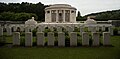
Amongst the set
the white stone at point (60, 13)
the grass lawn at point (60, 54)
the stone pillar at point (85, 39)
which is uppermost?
the white stone at point (60, 13)

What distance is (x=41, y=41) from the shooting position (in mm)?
12133

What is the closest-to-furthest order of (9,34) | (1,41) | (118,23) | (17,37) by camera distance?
(17,37) < (1,41) < (9,34) < (118,23)

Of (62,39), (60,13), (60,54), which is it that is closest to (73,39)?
(62,39)

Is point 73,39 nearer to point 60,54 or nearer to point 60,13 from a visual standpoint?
point 60,54

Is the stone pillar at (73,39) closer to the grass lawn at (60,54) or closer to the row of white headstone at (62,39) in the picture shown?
the row of white headstone at (62,39)

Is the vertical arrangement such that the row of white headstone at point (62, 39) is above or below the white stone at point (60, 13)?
below

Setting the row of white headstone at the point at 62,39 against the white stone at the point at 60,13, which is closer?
the row of white headstone at the point at 62,39

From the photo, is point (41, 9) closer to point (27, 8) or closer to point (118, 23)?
point (27, 8)

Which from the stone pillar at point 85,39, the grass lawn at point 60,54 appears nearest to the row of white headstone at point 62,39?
the stone pillar at point 85,39

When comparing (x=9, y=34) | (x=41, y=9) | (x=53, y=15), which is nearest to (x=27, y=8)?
(x=41, y=9)

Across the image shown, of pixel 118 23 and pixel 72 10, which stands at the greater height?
pixel 72 10

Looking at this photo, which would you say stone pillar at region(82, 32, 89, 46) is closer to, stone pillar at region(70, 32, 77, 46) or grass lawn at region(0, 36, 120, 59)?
Answer: stone pillar at region(70, 32, 77, 46)

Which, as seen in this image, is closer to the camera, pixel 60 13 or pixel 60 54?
pixel 60 54

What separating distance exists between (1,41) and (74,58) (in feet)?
21.0
